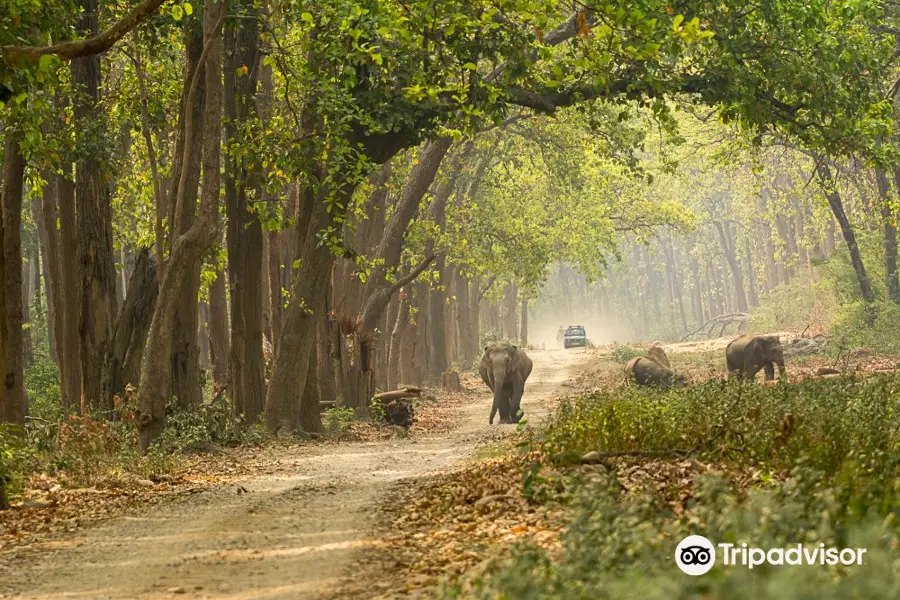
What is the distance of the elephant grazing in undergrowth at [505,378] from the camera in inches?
997

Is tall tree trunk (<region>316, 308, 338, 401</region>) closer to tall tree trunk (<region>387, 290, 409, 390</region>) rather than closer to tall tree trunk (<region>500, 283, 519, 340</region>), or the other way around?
tall tree trunk (<region>387, 290, 409, 390</region>)

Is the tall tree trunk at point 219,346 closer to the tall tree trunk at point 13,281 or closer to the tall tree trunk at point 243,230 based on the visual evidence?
the tall tree trunk at point 243,230

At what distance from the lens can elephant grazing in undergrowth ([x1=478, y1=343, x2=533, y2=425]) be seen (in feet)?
83.1

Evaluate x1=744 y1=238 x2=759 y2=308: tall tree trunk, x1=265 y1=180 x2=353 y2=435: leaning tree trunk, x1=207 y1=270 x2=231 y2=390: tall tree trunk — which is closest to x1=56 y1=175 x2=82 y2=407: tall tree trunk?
x1=207 y1=270 x2=231 y2=390: tall tree trunk

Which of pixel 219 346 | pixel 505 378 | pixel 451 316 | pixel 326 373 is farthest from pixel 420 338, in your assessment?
pixel 219 346

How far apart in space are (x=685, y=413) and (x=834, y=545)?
20.7ft

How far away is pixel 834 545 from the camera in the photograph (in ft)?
19.0

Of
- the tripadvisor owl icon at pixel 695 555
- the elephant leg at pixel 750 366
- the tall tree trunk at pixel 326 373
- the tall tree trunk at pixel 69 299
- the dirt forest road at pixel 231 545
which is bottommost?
the dirt forest road at pixel 231 545

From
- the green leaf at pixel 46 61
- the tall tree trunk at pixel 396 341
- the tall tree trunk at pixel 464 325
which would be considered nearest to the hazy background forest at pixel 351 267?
the green leaf at pixel 46 61

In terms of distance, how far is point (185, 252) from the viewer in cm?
1609

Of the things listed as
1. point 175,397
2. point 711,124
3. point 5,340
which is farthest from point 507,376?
point 711,124

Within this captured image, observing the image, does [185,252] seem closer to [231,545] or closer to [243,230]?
[243,230]

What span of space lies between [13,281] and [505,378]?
38.7ft

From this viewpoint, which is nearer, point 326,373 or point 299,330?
point 299,330
